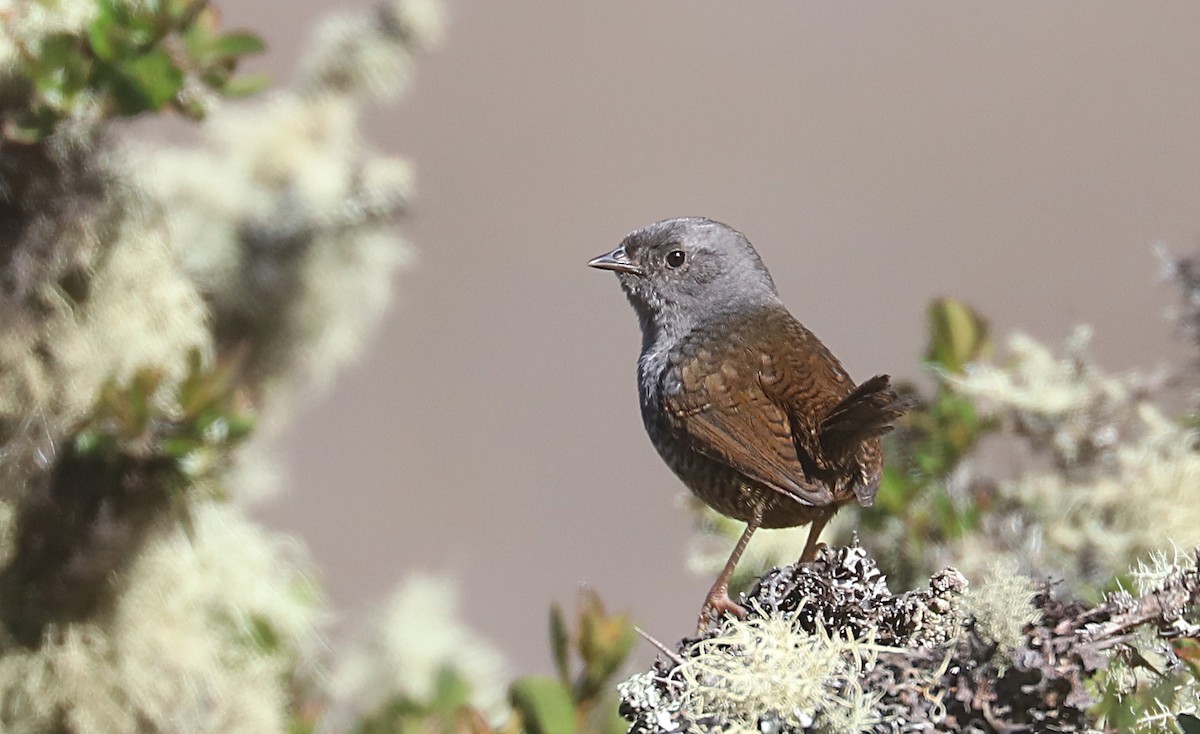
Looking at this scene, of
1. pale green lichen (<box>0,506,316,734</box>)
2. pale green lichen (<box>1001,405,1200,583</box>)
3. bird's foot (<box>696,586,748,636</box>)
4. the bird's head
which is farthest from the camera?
the bird's head

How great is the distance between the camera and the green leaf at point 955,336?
2.66 m

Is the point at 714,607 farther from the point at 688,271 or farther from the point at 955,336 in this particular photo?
the point at 955,336

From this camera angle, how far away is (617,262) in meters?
2.62

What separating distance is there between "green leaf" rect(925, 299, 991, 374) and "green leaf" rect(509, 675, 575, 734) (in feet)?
3.71

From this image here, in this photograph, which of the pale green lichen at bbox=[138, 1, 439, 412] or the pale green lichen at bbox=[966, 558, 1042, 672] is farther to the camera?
the pale green lichen at bbox=[138, 1, 439, 412]

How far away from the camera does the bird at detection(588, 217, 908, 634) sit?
1.97 meters

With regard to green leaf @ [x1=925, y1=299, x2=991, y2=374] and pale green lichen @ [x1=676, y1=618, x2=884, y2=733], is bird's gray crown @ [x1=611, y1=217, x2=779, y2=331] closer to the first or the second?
green leaf @ [x1=925, y1=299, x2=991, y2=374]

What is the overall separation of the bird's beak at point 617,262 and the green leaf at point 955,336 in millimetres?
643

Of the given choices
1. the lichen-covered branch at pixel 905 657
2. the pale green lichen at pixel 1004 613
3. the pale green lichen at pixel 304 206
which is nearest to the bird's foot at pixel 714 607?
the lichen-covered branch at pixel 905 657

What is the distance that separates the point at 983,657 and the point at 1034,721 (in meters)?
0.07

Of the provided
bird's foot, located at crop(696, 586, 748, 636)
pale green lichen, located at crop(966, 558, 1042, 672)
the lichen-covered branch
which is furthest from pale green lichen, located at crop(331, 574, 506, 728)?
pale green lichen, located at crop(966, 558, 1042, 672)

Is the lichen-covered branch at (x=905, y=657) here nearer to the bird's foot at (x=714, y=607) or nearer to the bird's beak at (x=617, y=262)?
the bird's foot at (x=714, y=607)

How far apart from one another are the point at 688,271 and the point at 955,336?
0.59 meters

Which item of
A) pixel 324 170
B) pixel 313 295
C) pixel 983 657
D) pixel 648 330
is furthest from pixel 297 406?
pixel 983 657
